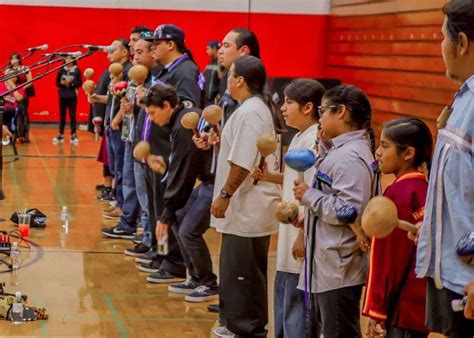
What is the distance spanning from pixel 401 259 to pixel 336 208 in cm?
35

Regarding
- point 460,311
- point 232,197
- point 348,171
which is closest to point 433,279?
point 460,311

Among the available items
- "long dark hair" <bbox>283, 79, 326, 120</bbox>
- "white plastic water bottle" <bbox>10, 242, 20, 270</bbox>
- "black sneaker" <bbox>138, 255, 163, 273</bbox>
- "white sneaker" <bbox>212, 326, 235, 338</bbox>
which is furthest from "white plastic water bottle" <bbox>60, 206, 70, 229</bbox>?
"long dark hair" <bbox>283, 79, 326, 120</bbox>

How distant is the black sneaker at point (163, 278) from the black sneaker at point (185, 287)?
0.22 meters

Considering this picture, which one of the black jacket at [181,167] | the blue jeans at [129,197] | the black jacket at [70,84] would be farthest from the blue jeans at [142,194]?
the black jacket at [70,84]

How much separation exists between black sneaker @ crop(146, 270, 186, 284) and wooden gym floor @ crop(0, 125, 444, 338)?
59mm

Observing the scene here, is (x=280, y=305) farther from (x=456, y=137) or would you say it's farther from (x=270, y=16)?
(x=270, y=16)

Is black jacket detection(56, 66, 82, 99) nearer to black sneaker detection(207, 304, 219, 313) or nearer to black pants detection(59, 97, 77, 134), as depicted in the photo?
black pants detection(59, 97, 77, 134)

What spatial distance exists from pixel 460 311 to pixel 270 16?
1673 cm

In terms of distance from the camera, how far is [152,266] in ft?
23.2

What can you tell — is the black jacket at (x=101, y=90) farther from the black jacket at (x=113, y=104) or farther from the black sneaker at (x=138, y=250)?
the black sneaker at (x=138, y=250)

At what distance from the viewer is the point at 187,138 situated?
5828mm

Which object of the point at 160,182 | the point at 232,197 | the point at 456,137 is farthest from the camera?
the point at 160,182

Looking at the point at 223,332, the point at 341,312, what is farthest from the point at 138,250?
the point at 341,312

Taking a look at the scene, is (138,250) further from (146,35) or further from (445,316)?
(445,316)
